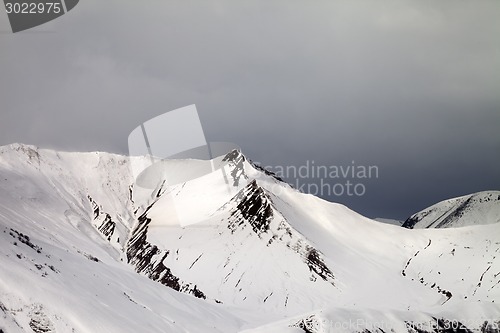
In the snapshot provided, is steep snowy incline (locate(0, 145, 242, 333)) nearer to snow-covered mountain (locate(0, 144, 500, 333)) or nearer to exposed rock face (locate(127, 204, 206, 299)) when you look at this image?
snow-covered mountain (locate(0, 144, 500, 333))

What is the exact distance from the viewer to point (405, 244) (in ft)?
589

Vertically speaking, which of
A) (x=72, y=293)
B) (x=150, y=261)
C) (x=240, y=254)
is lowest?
(x=240, y=254)

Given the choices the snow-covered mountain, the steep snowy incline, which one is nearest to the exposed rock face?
the snow-covered mountain

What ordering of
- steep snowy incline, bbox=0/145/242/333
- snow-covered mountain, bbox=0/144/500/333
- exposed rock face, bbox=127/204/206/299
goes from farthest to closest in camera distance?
exposed rock face, bbox=127/204/206/299 → snow-covered mountain, bbox=0/144/500/333 → steep snowy incline, bbox=0/145/242/333

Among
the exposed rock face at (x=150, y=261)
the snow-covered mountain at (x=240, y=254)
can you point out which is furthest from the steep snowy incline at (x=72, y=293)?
the exposed rock face at (x=150, y=261)

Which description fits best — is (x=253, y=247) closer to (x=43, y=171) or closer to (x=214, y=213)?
(x=214, y=213)

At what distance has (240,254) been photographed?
156 meters

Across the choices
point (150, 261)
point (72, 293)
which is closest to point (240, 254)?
point (150, 261)

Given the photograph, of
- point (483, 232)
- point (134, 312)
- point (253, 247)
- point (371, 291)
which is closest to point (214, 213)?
point (253, 247)

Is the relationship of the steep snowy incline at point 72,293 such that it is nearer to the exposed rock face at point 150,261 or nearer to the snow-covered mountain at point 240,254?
the snow-covered mountain at point 240,254

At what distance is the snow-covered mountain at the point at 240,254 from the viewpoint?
79438mm

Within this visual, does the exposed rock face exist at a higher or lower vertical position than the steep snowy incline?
lower

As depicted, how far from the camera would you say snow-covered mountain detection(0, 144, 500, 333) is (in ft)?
261

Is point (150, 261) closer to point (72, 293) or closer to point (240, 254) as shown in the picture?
point (240, 254)
